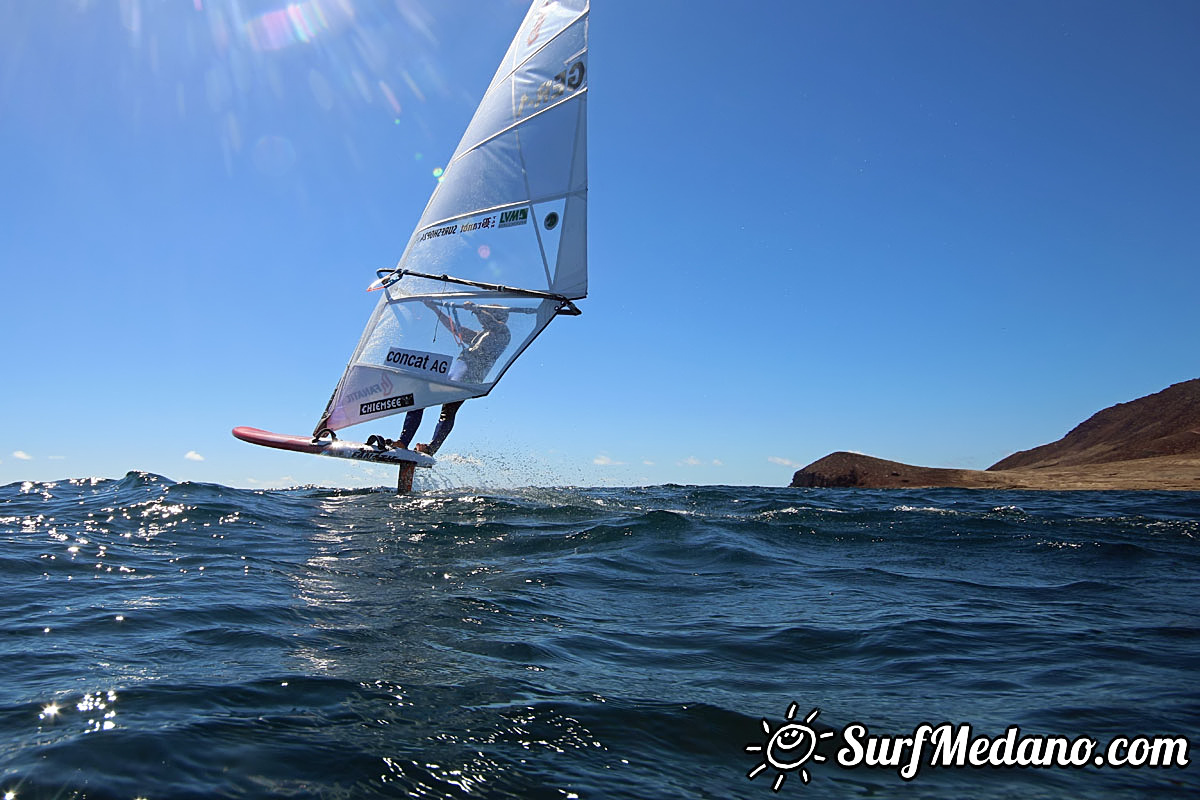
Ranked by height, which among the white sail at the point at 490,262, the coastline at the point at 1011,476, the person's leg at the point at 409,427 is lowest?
the coastline at the point at 1011,476

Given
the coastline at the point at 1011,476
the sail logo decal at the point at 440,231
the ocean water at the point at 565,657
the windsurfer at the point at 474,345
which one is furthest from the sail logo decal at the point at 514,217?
the coastline at the point at 1011,476

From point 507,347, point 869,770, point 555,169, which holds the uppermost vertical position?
point 555,169

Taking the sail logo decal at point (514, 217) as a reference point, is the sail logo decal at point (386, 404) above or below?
below

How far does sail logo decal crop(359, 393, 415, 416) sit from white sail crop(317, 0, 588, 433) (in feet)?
0.07

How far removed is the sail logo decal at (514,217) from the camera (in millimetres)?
13242

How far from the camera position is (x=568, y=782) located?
2600 millimetres

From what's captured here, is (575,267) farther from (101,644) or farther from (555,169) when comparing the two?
(101,644)

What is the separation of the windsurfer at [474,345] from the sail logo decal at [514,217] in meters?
1.70

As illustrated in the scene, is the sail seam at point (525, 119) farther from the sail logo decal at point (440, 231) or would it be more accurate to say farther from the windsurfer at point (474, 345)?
the windsurfer at point (474, 345)

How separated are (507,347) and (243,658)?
9.54m

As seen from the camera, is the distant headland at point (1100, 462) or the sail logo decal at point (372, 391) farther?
the distant headland at point (1100, 462)

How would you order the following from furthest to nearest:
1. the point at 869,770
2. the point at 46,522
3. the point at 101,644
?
the point at 46,522, the point at 101,644, the point at 869,770

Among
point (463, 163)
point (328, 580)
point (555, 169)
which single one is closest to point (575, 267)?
point (555, 169)

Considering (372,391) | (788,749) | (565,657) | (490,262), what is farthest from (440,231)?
(788,749)
